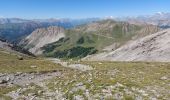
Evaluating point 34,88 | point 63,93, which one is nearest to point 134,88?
point 63,93

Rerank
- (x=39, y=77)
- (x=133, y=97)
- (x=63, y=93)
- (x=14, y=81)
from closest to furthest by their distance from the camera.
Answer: (x=133, y=97) < (x=63, y=93) < (x=14, y=81) < (x=39, y=77)

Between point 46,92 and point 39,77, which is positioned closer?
point 46,92

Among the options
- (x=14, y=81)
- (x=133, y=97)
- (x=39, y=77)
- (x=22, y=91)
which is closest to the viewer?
(x=133, y=97)

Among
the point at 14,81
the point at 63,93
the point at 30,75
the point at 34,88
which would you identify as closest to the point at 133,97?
the point at 63,93

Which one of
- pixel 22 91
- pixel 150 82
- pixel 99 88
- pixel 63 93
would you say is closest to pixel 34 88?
pixel 22 91

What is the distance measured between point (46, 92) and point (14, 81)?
10.7m

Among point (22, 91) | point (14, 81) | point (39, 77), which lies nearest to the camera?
point (22, 91)

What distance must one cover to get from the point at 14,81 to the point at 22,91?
8.24 metres

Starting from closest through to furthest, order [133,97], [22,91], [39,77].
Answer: [133,97]
[22,91]
[39,77]

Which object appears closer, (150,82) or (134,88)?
(134,88)

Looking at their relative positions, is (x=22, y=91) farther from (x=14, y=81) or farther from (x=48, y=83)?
(x=14, y=81)

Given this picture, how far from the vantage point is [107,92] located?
32031 mm

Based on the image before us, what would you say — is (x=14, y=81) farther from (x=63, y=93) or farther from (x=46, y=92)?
(x=63, y=93)

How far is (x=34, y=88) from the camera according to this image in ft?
122
